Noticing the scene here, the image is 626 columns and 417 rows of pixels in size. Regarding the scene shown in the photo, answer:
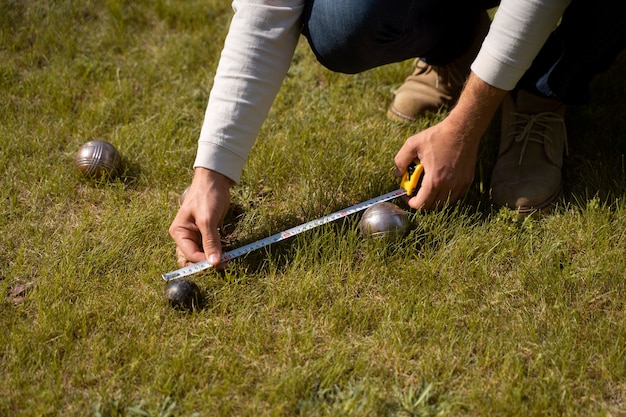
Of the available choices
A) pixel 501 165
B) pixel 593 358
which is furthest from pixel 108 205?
pixel 593 358

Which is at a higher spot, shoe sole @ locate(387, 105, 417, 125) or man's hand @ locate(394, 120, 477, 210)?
man's hand @ locate(394, 120, 477, 210)

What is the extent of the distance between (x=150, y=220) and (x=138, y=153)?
641mm

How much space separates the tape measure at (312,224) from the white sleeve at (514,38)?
52 centimetres

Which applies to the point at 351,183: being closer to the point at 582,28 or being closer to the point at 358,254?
the point at 358,254

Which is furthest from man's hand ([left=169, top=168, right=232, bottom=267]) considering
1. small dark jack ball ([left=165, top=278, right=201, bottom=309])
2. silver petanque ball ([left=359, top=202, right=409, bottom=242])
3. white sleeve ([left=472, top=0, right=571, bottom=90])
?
white sleeve ([left=472, top=0, right=571, bottom=90])

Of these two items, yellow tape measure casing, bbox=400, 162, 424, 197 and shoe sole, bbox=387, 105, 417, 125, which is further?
shoe sole, bbox=387, 105, 417, 125

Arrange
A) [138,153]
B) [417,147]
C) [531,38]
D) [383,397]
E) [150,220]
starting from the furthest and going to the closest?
1. [138,153]
2. [150,220]
3. [417,147]
4. [531,38]
5. [383,397]

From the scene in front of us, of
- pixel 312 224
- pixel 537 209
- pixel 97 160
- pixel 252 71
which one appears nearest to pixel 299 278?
pixel 312 224

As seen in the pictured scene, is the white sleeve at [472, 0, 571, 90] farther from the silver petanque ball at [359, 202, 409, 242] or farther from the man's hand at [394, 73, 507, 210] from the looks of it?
the silver petanque ball at [359, 202, 409, 242]

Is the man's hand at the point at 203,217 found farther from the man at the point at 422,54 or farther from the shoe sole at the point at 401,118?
the shoe sole at the point at 401,118

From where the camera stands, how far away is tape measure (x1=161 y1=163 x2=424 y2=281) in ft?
10.3

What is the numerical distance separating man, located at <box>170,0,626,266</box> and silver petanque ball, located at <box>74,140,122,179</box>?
812 millimetres

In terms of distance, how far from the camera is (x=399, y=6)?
3295 millimetres

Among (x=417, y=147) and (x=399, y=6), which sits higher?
(x=399, y=6)
